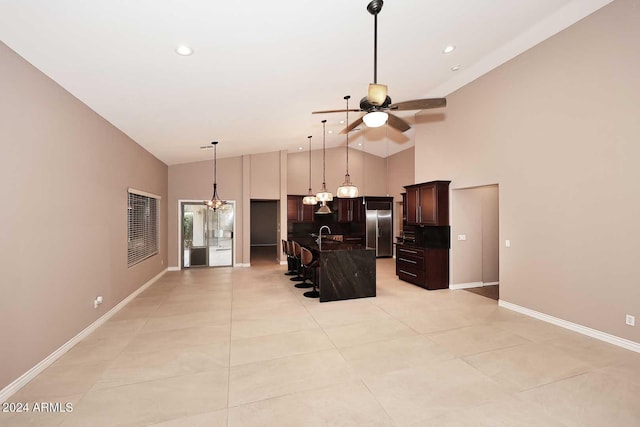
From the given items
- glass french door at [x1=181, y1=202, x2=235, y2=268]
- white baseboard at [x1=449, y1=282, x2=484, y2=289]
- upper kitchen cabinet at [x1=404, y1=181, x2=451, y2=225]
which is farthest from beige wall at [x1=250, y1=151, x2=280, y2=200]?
white baseboard at [x1=449, y1=282, x2=484, y2=289]

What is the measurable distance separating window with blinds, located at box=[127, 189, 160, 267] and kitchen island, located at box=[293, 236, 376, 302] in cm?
343

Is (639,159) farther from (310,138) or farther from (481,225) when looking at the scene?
(310,138)

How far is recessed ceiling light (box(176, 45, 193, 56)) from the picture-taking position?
274 centimetres

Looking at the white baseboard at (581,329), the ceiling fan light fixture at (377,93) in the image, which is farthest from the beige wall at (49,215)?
the white baseboard at (581,329)

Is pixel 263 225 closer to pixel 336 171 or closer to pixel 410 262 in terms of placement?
pixel 336 171

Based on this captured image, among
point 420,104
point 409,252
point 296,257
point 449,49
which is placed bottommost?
point 296,257

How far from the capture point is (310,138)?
27.2 ft

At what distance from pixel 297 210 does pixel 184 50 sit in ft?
23.2

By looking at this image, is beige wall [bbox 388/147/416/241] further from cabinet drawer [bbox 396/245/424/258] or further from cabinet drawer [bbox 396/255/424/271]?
cabinet drawer [bbox 396/255/424/271]

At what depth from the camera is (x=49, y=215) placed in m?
2.94

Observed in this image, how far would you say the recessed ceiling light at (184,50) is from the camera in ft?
8.98

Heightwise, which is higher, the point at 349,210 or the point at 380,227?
the point at 349,210

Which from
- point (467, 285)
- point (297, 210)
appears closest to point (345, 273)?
point (467, 285)

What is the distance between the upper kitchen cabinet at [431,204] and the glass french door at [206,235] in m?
5.25
